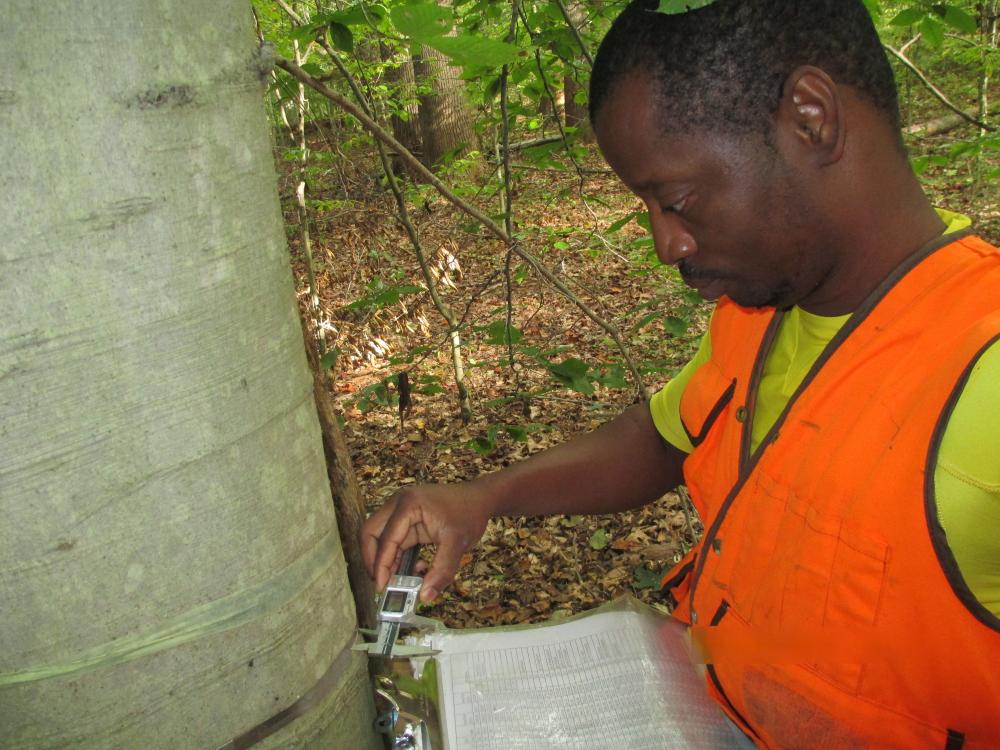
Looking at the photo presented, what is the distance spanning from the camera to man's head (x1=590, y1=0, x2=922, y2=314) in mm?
1136

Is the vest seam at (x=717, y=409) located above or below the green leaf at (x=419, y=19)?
below

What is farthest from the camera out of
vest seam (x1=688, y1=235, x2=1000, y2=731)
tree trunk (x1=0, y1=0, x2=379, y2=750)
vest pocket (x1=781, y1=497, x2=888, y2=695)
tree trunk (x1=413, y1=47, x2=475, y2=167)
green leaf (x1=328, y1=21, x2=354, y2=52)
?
tree trunk (x1=413, y1=47, x2=475, y2=167)

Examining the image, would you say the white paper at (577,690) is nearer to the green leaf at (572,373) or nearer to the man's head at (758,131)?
the man's head at (758,131)

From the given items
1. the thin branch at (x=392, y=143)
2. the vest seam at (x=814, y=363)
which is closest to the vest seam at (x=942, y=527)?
the vest seam at (x=814, y=363)

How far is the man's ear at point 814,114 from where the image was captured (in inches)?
44.4

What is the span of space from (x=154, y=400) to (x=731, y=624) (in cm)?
103

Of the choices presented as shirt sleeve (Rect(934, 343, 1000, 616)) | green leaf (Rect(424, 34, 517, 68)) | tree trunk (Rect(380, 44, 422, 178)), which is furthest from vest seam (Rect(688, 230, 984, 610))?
tree trunk (Rect(380, 44, 422, 178))

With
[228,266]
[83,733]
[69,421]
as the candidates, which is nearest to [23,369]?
[69,421]

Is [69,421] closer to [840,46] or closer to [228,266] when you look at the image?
[228,266]

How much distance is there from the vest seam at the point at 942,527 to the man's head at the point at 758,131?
31 cm

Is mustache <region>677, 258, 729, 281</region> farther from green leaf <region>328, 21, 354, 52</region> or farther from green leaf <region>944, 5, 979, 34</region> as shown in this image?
green leaf <region>944, 5, 979, 34</region>

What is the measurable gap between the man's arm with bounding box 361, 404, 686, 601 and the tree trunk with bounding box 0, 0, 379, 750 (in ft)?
1.67

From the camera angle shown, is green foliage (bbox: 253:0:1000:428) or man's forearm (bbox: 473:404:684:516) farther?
green foliage (bbox: 253:0:1000:428)

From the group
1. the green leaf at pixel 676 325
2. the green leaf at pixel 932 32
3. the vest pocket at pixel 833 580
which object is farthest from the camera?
the green leaf at pixel 676 325
